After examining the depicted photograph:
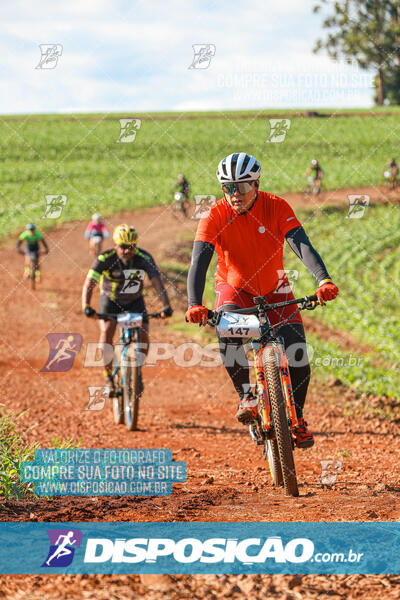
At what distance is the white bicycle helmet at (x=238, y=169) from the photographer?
17.0 ft

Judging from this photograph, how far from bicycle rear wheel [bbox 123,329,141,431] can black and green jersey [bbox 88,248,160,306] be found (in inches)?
23.0

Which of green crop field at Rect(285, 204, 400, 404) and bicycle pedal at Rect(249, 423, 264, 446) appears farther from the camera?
green crop field at Rect(285, 204, 400, 404)

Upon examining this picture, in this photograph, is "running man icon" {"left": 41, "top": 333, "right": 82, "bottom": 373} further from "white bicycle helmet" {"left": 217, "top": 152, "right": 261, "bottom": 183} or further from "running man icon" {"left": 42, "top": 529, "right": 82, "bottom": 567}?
"running man icon" {"left": 42, "top": 529, "right": 82, "bottom": 567}

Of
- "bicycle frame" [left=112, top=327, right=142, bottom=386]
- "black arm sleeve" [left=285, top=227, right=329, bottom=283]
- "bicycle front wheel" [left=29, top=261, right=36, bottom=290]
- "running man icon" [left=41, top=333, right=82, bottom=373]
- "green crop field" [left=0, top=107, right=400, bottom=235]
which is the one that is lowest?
"black arm sleeve" [left=285, top=227, right=329, bottom=283]

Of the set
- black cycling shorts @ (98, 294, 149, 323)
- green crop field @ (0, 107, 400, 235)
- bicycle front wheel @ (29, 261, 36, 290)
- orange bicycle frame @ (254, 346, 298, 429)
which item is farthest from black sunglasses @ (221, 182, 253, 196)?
green crop field @ (0, 107, 400, 235)

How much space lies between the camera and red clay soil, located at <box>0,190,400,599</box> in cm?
341

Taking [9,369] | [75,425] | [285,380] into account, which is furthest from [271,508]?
[9,369]

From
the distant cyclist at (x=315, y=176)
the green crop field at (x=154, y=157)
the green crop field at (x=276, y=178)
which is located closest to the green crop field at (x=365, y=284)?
the green crop field at (x=276, y=178)

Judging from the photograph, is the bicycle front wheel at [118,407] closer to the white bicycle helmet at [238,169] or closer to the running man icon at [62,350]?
the running man icon at [62,350]

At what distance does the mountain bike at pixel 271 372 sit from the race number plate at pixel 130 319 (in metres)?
3.16

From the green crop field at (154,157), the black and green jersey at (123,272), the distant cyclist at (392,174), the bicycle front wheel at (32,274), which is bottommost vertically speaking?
the black and green jersey at (123,272)

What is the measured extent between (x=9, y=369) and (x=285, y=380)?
8.00 metres

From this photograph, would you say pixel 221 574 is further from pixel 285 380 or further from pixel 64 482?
pixel 64 482

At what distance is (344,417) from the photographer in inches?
365
